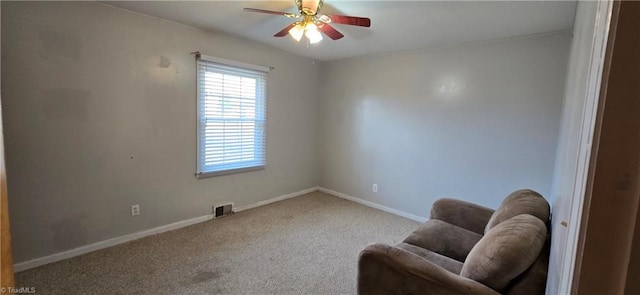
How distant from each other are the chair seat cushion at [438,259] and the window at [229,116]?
2.49 metres

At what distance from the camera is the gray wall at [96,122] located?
7.47ft

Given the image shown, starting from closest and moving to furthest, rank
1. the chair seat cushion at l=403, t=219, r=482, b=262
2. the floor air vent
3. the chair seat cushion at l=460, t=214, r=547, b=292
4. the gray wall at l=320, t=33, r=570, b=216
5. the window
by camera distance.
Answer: the chair seat cushion at l=460, t=214, r=547, b=292 → the chair seat cushion at l=403, t=219, r=482, b=262 → the gray wall at l=320, t=33, r=570, b=216 → the window → the floor air vent

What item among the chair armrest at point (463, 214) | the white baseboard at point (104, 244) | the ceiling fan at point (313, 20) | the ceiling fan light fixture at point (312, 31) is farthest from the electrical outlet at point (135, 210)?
the chair armrest at point (463, 214)

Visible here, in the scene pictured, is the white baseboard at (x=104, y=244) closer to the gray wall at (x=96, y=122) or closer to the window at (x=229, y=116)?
the gray wall at (x=96, y=122)

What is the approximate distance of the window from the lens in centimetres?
336

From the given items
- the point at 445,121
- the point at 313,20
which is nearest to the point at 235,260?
the point at 313,20

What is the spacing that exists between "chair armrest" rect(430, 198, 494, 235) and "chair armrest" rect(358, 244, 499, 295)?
3.65ft

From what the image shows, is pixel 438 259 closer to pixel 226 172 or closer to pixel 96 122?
pixel 226 172

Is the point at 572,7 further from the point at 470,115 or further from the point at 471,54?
the point at 470,115

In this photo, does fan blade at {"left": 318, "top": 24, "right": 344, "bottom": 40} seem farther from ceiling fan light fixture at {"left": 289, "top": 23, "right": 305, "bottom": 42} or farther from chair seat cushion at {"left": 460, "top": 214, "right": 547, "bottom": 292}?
chair seat cushion at {"left": 460, "top": 214, "right": 547, "bottom": 292}

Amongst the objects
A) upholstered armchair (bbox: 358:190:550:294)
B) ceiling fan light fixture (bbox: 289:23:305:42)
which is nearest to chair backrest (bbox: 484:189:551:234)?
upholstered armchair (bbox: 358:190:550:294)

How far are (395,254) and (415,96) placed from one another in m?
2.69

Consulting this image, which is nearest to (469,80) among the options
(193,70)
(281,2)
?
(281,2)

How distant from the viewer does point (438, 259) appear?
72.4 inches
